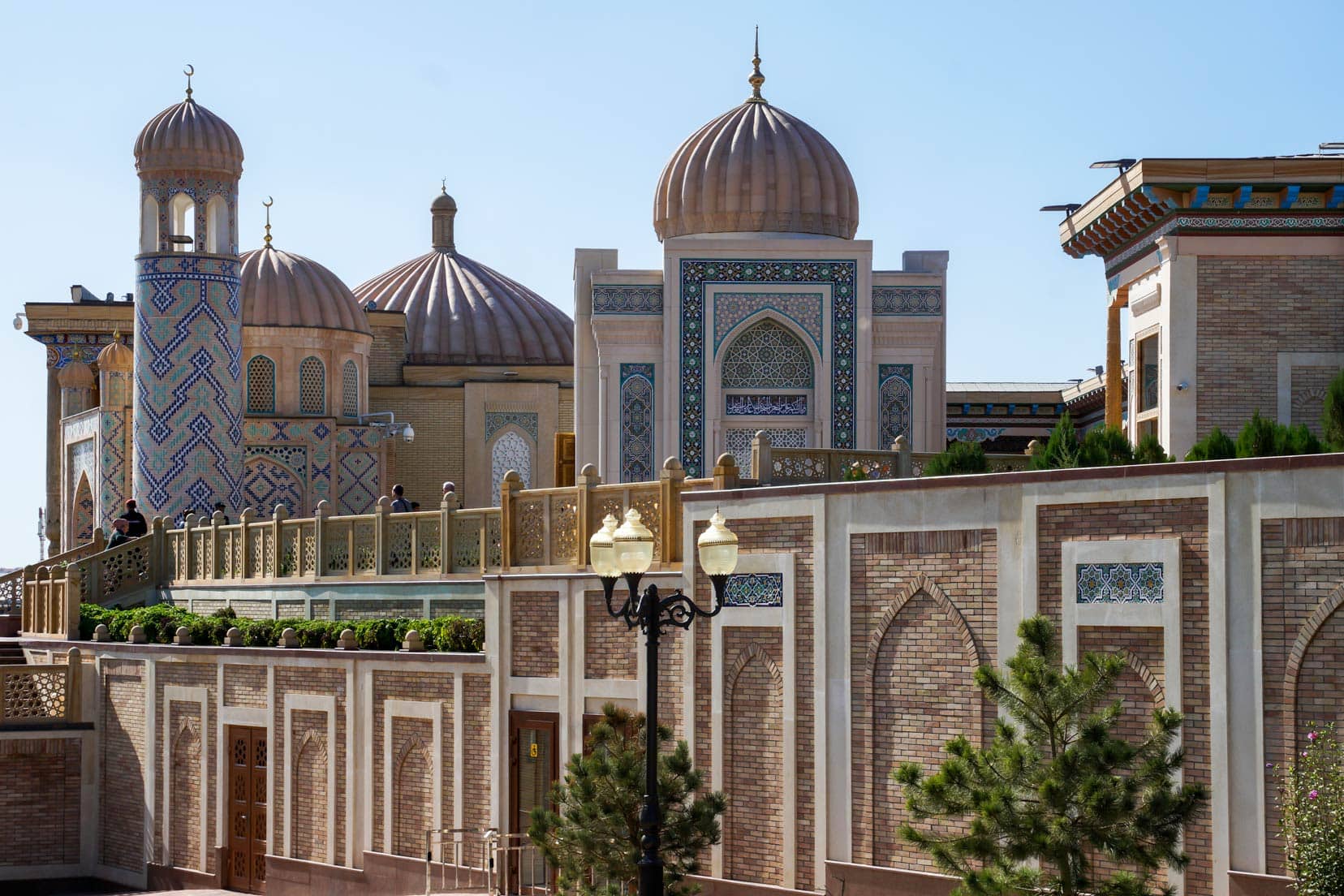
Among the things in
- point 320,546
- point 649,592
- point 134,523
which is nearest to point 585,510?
point 320,546

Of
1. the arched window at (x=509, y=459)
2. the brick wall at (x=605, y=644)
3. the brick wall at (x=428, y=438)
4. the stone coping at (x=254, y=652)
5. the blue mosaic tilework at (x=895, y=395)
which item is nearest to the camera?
the brick wall at (x=605, y=644)

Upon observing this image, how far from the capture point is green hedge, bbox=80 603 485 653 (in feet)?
57.1

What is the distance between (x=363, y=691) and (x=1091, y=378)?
1578 centimetres

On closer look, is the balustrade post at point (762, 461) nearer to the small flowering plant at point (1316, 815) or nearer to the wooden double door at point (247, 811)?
the small flowering plant at point (1316, 815)

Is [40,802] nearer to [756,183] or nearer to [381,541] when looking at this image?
[381,541]

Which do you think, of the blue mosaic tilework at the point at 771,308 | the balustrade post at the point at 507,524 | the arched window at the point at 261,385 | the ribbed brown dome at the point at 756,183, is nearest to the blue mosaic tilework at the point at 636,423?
the blue mosaic tilework at the point at 771,308

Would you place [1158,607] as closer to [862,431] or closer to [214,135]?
[862,431]

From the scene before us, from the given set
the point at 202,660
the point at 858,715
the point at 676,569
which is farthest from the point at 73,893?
the point at 858,715

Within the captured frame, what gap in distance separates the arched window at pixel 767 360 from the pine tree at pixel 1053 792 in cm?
1377

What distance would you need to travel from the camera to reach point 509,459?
32.8m

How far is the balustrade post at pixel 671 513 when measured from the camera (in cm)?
1570

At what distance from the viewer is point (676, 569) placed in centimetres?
1554

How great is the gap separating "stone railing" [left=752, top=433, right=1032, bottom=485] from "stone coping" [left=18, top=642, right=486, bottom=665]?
2845 mm

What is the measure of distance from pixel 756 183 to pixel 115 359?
10974 millimetres
